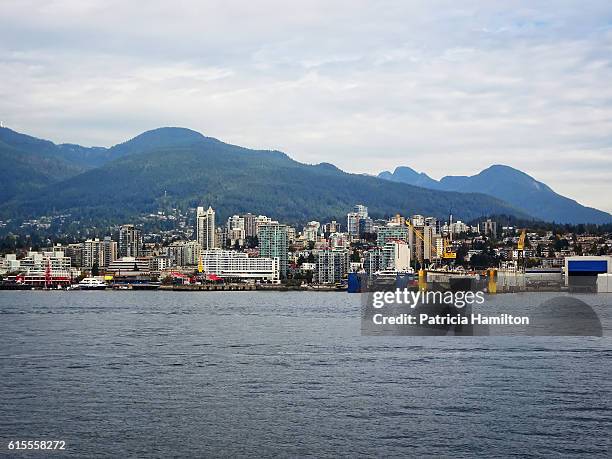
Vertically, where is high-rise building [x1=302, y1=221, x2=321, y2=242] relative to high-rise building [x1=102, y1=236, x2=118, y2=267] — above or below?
above

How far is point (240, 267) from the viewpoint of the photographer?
7075cm

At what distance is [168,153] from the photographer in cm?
15725

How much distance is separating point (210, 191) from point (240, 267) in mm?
66557

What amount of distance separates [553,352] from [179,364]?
21.3 feet

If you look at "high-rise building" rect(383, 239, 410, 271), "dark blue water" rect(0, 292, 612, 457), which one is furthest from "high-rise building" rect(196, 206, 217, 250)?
"dark blue water" rect(0, 292, 612, 457)

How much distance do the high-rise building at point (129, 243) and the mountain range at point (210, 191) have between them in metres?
33.5

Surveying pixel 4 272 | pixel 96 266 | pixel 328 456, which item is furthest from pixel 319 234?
pixel 328 456

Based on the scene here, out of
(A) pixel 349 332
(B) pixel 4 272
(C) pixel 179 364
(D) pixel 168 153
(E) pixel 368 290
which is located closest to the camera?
(C) pixel 179 364

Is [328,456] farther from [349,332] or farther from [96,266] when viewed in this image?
[96,266]

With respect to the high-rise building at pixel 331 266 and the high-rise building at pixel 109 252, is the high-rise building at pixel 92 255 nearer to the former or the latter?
the high-rise building at pixel 109 252

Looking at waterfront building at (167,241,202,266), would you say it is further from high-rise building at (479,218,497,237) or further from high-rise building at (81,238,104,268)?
high-rise building at (479,218,497,237)

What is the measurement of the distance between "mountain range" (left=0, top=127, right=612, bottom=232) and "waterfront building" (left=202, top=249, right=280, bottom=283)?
51600 millimetres

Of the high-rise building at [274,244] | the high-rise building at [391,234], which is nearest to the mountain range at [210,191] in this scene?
the high-rise building at [391,234]

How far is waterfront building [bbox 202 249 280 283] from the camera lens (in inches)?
Answer: 2749
